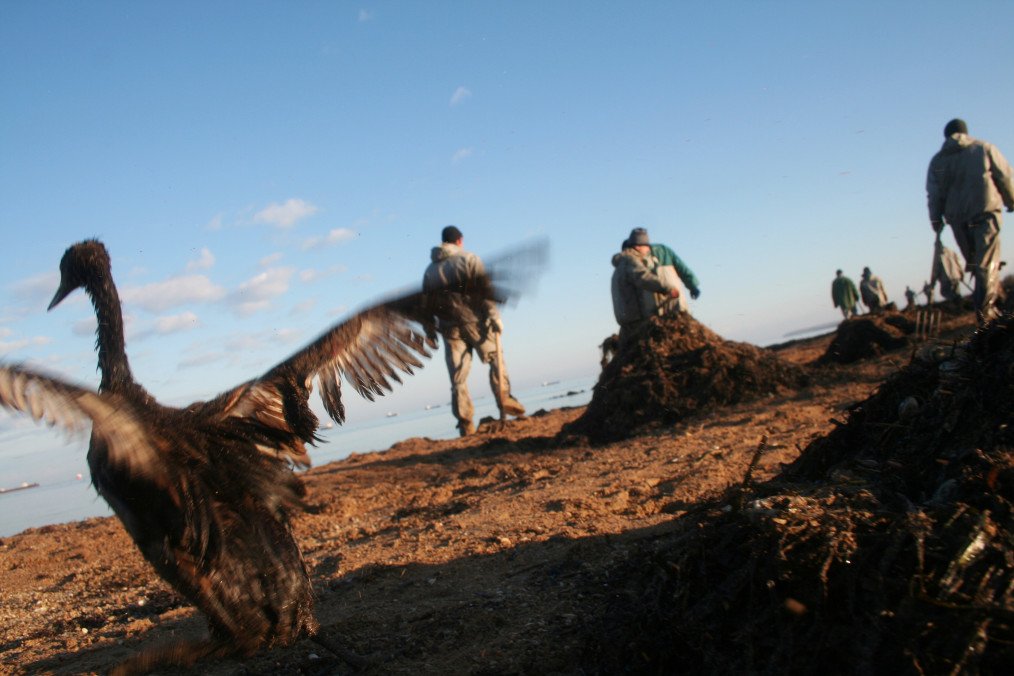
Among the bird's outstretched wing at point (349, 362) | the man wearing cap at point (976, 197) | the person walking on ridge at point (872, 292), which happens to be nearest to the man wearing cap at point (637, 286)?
the man wearing cap at point (976, 197)

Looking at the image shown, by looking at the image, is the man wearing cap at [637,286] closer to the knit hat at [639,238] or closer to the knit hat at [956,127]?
the knit hat at [639,238]

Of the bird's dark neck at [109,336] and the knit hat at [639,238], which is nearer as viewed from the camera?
the bird's dark neck at [109,336]

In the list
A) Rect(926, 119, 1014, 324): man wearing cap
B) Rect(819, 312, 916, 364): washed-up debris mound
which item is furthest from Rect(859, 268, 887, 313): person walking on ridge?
Rect(926, 119, 1014, 324): man wearing cap

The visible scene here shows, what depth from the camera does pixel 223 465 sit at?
10.9 feet

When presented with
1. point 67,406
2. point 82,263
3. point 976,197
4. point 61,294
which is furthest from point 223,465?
point 976,197

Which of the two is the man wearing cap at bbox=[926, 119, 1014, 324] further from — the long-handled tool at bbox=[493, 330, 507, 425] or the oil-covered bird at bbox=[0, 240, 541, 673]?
the oil-covered bird at bbox=[0, 240, 541, 673]

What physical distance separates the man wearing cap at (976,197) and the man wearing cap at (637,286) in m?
3.24

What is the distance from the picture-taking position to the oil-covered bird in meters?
2.85

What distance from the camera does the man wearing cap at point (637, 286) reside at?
9.83m

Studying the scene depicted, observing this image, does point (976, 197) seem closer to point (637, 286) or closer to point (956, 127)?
point (956, 127)

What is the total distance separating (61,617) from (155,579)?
0.72m

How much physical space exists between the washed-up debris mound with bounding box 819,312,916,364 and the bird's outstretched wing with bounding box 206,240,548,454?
7990mm

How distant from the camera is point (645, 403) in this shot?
28.1ft

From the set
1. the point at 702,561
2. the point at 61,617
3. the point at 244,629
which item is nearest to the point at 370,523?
the point at 61,617
